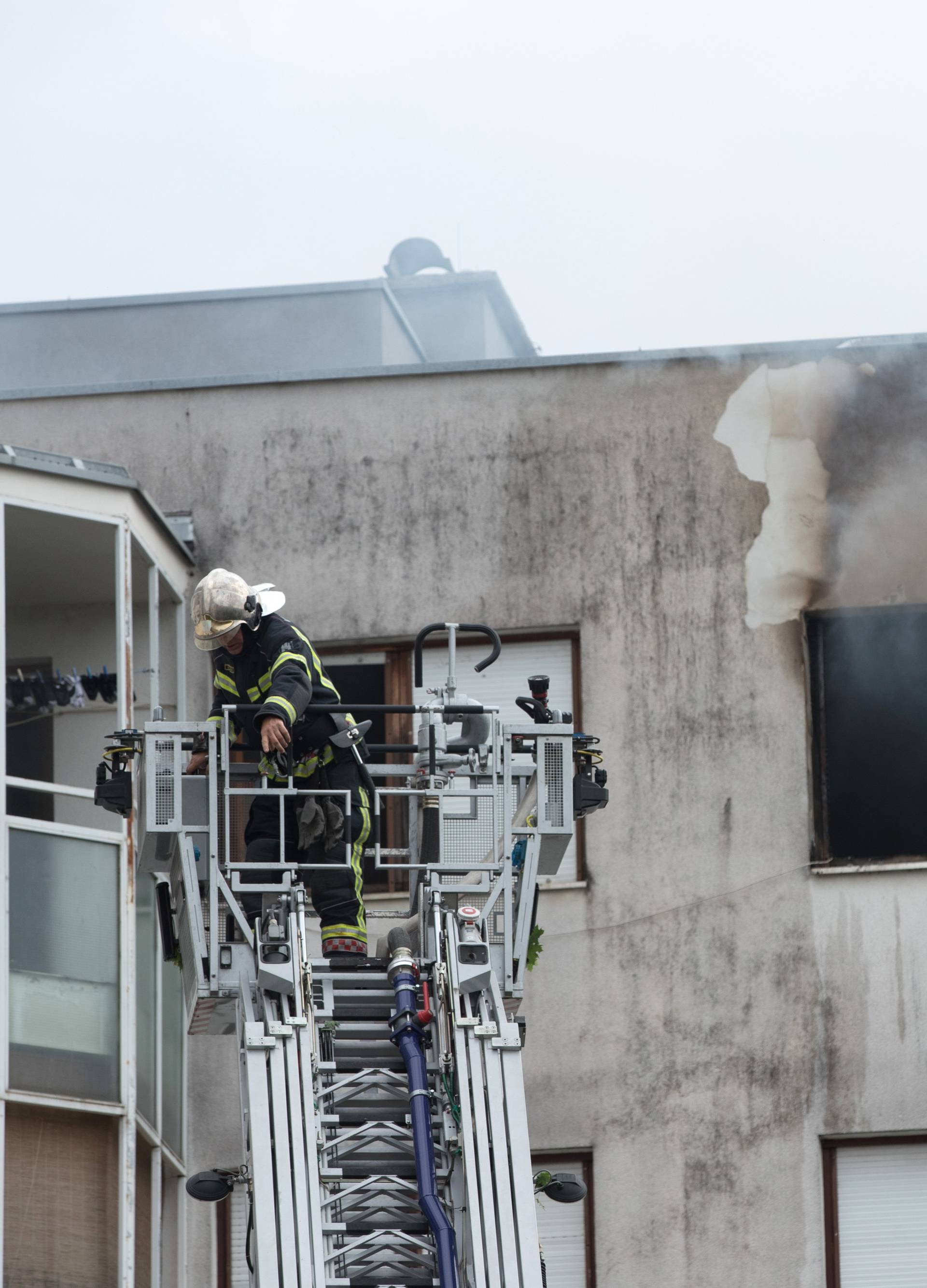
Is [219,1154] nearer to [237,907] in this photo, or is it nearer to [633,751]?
[633,751]

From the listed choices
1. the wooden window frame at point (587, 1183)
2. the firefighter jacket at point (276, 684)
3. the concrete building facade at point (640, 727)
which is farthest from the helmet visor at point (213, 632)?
the wooden window frame at point (587, 1183)

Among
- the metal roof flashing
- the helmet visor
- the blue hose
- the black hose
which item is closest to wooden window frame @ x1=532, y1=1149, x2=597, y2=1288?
the metal roof flashing

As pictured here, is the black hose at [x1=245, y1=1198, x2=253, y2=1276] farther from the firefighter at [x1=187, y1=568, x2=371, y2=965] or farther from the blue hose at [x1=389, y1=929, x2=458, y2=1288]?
the firefighter at [x1=187, y1=568, x2=371, y2=965]

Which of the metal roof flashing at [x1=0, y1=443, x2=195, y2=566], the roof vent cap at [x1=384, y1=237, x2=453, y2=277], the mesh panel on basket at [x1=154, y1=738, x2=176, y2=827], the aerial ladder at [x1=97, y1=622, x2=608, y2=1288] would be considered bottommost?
the aerial ladder at [x1=97, y1=622, x2=608, y2=1288]

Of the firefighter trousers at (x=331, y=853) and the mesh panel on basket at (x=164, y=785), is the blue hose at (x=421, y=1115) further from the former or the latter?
the mesh panel on basket at (x=164, y=785)

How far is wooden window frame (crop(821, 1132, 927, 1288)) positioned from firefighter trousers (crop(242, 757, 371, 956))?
17.5ft

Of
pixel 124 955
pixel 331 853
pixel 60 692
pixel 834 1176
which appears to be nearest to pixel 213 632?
pixel 331 853

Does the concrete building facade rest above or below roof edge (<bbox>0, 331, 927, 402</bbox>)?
below

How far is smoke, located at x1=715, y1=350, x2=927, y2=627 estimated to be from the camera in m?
14.3

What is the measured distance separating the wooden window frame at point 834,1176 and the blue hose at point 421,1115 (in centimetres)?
575

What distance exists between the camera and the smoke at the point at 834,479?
14.3 meters

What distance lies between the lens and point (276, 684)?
9.12 meters

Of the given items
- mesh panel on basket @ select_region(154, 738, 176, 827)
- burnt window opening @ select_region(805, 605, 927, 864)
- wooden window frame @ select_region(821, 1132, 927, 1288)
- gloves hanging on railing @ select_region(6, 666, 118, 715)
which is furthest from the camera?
burnt window opening @ select_region(805, 605, 927, 864)

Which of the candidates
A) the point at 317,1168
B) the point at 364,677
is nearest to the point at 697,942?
the point at 364,677
